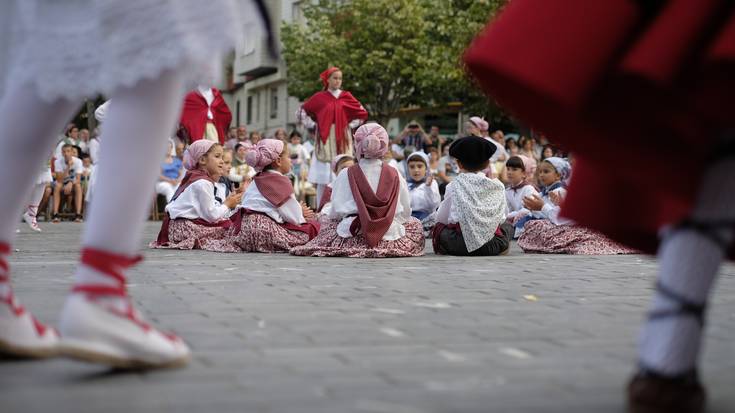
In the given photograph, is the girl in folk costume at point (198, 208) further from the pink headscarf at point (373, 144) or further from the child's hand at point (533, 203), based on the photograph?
the child's hand at point (533, 203)

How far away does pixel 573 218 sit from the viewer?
308 centimetres

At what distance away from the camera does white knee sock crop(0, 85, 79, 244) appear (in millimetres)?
3217

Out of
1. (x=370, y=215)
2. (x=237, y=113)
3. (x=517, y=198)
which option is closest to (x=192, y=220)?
(x=370, y=215)

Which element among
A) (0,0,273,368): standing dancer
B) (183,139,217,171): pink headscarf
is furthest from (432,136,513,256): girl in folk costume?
(0,0,273,368): standing dancer

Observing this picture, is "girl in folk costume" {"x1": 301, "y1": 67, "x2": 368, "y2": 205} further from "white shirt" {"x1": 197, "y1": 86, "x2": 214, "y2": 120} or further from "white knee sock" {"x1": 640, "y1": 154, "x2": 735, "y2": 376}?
"white knee sock" {"x1": 640, "y1": 154, "x2": 735, "y2": 376}

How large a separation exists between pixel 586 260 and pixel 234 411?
7521 millimetres

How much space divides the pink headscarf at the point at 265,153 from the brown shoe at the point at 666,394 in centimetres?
907

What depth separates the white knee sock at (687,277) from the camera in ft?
8.76

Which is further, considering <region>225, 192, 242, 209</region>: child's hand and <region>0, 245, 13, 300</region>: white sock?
<region>225, 192, 242, 209</region>: child's hand

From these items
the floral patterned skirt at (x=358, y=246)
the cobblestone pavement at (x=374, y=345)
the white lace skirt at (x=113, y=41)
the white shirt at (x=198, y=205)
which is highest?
the white lace skirt at (x=113, y=41)

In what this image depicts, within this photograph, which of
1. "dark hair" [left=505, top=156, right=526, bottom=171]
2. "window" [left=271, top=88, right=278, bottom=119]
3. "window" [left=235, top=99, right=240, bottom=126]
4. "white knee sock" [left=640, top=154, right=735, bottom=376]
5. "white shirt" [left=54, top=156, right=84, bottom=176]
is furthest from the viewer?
"window" [left=235, top=99, right=240, bottom=126]

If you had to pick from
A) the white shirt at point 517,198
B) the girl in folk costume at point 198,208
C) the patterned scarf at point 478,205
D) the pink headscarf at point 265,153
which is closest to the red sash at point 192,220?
the girl in folk costume at point 198,208

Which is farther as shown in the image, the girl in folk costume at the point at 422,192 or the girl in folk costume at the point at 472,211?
the girl in folk costume at the point at 422,192

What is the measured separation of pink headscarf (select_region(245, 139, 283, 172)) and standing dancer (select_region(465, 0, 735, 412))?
8.83 m
